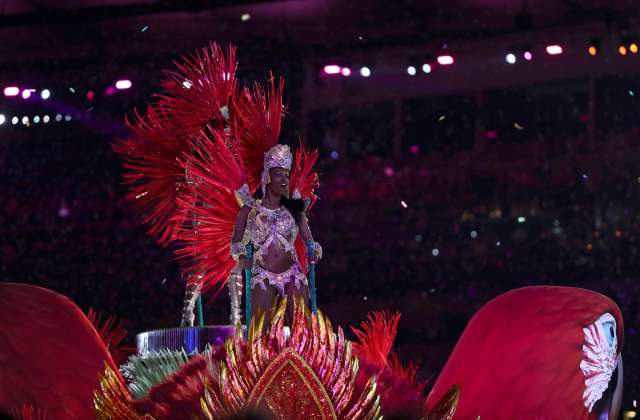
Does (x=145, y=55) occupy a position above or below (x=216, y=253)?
above

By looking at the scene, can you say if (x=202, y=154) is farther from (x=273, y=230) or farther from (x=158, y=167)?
(x=273, y=230)

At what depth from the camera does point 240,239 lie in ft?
8.63

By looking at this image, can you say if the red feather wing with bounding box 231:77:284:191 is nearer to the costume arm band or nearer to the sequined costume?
the sequined costume

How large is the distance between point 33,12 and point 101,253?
79.9 inches

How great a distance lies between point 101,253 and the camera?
791 centimetres

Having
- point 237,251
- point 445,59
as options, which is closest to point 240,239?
point 237,251

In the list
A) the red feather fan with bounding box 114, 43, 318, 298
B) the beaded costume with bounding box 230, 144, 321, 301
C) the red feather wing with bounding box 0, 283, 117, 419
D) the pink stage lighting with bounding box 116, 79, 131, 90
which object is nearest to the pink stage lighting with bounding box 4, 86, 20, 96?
the pink stage lighting with bounding box 116, 79, 131, 90

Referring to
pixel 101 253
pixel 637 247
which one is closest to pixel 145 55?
pixel 101 253

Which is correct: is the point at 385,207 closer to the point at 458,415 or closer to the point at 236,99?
the point at 236,99

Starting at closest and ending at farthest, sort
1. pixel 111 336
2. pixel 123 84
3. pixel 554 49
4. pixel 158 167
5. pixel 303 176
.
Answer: pixel 111 336
pixel 158 167
pixel 303 176
pixel 554 49
pixel 123 84

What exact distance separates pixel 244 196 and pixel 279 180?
144mm

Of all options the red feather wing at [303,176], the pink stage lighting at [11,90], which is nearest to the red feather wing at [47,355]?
the red feather wing at [303,176]

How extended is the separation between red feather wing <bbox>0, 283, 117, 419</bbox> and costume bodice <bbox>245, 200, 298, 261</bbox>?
1.12 meters

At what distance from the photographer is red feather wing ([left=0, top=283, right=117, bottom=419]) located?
141cm
